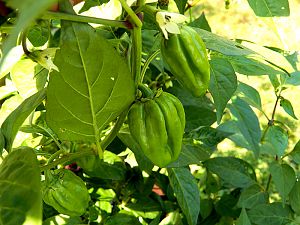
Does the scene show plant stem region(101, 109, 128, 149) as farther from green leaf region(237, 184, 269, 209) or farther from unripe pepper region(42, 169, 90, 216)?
green leaf region(237, 184, 269, 209)

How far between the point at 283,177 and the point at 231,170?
14 cm

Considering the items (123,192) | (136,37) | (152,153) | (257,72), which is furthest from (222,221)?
(136,37)

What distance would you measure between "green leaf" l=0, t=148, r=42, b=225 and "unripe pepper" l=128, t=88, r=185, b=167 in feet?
0.41

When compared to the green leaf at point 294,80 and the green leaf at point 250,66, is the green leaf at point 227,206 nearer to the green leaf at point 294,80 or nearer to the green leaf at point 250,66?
the green leaf at point 294,80

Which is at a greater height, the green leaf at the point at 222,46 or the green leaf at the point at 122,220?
the green leaf at the point at 222,46

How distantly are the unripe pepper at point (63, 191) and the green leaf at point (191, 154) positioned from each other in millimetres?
162

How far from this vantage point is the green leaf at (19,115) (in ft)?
1.74

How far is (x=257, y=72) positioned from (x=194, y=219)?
29 cm

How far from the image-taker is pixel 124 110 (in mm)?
565

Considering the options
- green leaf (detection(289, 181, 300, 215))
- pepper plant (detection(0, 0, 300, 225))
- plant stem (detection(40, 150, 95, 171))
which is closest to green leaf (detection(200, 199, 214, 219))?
pepper plant (detection(0, 0, 300, 225))

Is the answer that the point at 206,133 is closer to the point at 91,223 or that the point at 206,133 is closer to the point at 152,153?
the point at 91,223

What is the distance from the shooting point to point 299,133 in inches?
88.0

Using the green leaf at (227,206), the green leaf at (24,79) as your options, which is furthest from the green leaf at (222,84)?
the green leaf at (227,206)

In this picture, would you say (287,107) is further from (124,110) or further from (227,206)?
(124,110)
